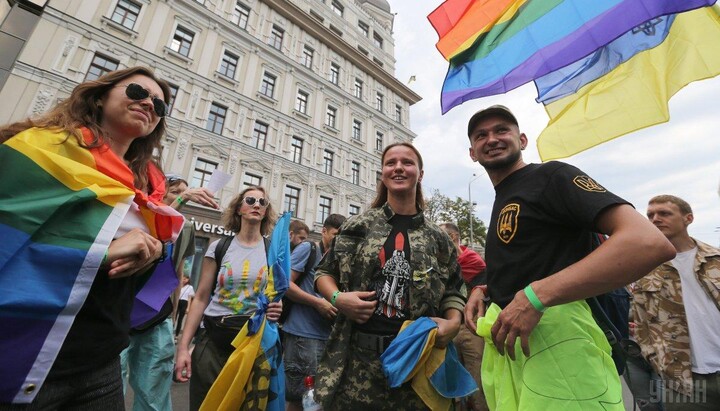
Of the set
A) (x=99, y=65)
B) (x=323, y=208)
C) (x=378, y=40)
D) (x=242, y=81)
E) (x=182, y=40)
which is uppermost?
(x=378, y=40)

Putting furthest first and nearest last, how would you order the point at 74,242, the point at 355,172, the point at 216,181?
1. the point at 355,172
2. the point at 216,181
3. the point at 74,242

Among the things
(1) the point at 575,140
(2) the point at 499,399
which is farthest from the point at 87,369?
(1) the point at 575,140

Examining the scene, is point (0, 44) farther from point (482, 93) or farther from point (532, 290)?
point (532, 290)

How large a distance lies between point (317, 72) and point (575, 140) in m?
20.2

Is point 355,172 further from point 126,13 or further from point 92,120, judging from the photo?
point 92,120

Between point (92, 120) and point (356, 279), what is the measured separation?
1.55 metres

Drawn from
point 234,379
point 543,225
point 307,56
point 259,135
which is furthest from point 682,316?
point 307,56

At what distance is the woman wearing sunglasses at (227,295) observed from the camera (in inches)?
91.6

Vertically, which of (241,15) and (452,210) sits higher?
(241,15)

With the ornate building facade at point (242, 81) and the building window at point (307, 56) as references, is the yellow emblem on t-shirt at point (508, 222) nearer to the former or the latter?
the ornate building facade at point (242, 81)

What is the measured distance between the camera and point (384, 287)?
6.14 ft

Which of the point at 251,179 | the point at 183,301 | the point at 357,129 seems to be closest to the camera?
the point at 183,301

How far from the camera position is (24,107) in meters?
11.0

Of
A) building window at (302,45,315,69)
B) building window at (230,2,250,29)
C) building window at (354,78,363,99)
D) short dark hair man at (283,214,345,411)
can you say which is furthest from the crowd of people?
building window at (354,78,363,99)
